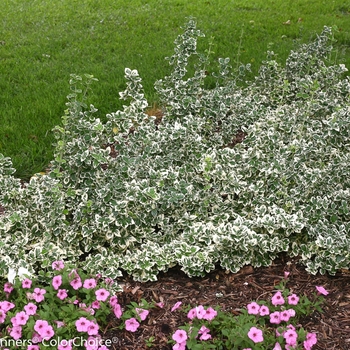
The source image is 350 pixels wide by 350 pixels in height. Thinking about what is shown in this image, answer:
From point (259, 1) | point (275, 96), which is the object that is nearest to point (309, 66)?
point (275, 96)

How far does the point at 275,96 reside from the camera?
5129 millimetres

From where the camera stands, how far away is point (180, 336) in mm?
2463

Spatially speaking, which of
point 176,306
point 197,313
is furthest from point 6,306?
point 197,313

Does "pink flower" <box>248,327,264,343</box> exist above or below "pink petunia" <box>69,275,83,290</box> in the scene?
above

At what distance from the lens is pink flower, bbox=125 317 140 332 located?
2.59 m

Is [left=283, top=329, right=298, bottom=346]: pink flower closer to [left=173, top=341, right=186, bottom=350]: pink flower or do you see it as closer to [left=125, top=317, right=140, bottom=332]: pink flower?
[left=173, top=341, right=186, bottom=350]: pink flower

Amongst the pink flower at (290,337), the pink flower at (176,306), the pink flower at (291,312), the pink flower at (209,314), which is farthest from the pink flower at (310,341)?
the pink flower at (176,306)

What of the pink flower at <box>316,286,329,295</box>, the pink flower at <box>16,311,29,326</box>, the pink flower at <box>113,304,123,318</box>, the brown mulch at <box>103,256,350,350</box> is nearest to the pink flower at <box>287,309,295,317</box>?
the brown mulch at <box>103,256,350,350</box>

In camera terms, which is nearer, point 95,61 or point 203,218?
point 203,218

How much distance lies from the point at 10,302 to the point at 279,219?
1.67 metres

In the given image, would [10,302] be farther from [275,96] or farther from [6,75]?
[6,75]

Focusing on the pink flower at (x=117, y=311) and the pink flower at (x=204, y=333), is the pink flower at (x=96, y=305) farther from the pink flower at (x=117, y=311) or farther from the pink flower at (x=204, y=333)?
the pink flower at (x=204, y=333)

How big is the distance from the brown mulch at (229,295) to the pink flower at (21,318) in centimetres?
43

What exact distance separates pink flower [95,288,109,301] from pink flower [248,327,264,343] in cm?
79
